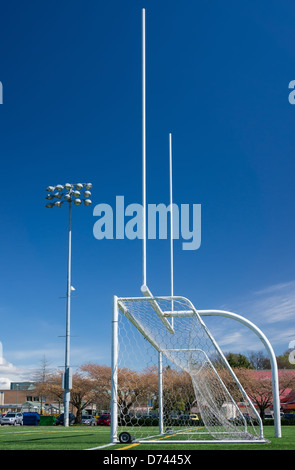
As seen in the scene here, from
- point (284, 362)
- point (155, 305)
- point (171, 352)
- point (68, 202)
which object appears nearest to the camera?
point (155, 305)

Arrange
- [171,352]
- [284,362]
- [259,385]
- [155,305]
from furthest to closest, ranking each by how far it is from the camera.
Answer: [284,362] → [259,385] → [171,352] → [155,305]

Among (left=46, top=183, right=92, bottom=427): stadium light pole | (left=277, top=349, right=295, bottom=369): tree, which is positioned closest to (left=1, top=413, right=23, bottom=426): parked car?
(left=46, top=183, right=92, bottom=427): stadium light pole

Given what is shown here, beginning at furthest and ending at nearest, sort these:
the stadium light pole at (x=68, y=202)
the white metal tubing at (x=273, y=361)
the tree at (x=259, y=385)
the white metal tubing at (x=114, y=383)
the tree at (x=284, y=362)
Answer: the tree at (x=284, y=362) → the tree at (x=259, y=385) → the stadium light pole at (x=68, y=202) → the white metal tubing at (x=273, y=361) → the white metal tubing at (x=114, y=383)

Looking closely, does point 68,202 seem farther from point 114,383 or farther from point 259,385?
point 259,385

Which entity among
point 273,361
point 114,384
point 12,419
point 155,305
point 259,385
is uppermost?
point 155,305

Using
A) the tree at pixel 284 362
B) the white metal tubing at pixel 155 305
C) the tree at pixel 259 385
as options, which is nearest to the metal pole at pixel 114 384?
the white metal tubing at pixel 155 305

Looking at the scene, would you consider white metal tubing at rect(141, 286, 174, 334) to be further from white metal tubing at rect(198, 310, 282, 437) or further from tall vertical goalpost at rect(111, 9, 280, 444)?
white metal tubing at rect(198, 310, 282, 437)

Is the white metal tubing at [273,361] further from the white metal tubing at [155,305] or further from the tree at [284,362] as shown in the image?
the tree at [284,362]

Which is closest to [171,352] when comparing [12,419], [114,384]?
[114,384]

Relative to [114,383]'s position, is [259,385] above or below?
below

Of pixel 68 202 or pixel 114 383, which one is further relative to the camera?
pixel 68 202

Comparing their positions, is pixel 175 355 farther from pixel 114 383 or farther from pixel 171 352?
pixel 114 383

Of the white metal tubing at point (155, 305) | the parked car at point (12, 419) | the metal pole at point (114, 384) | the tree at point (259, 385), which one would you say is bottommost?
the parked car at point (12, 419)
